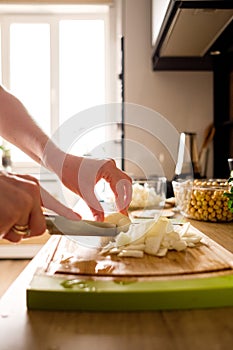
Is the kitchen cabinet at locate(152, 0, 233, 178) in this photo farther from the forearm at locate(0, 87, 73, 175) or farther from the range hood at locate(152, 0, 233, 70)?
the forearm at locate(0, 87, 73, 175)

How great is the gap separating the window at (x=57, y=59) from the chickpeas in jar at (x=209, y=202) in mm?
2490

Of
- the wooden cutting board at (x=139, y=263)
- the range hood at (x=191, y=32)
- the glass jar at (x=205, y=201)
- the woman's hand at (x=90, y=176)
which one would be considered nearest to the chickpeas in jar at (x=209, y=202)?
the glass jar at (x=205, y=201)

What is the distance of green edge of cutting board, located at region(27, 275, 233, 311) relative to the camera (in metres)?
0.58

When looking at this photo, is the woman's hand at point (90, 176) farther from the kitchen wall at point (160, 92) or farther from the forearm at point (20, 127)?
the kitchen wall at point (160, 92)

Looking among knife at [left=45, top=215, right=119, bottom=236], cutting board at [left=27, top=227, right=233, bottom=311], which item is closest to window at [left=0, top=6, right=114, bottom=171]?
knife at [left=45, top=215, right=119, bottom=236]

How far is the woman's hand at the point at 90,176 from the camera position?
1020 mm

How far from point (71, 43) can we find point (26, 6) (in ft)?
1.47

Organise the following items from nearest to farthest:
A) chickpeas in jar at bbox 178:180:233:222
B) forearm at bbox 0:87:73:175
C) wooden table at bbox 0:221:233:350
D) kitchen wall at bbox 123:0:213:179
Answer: wooden table at bbox 0:221:233:350 → forearm at bbox 0:87:73:175 → chickpeas in jar at bbox 178:180:233:222 → kitchen wall at bbox 123:0:213:179

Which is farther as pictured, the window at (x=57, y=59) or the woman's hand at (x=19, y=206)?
the window at (x=57, y=59)

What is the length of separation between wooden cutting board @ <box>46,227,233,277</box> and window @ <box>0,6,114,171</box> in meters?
2.98

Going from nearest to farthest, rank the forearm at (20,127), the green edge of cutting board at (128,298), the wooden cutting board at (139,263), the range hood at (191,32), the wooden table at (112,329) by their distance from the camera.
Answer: the wooden table at (112,329), the green edge of cutting board at (128,298), the wooden cutting board at (139,263), the forearm at (20,127), the range hood at (191,32)

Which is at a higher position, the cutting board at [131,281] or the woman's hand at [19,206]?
the woman's hand at [19,206]

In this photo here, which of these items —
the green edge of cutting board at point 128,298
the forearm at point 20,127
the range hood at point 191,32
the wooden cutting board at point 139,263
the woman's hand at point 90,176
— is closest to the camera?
the green edge of cutting board at point 128,298

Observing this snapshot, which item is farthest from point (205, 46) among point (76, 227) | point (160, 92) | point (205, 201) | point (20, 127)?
point (76, 227)
